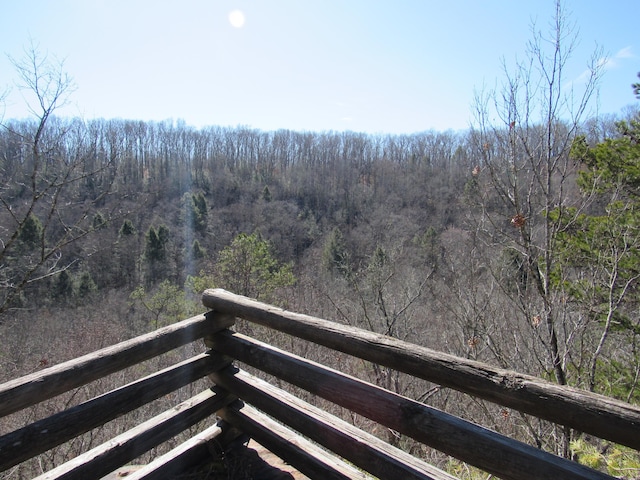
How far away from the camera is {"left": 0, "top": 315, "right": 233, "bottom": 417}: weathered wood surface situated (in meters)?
1.78

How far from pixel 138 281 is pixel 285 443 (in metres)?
35.0

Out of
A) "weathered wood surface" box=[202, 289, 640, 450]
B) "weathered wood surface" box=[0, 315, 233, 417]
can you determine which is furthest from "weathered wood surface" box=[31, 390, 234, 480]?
"weathered wood surface" box=[202, 289, 640, 450]

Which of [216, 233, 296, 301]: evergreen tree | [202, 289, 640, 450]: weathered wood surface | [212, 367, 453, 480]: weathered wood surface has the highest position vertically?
[202, 289, 640, 450]: weathered wood surface

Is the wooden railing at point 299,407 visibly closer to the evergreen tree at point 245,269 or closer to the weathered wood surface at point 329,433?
the weathered wood surface at point 329,433

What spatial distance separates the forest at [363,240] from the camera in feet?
15.0

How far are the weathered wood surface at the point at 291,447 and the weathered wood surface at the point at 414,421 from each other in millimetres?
163

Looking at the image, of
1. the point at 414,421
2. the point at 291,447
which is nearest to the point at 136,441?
the point at 291,447

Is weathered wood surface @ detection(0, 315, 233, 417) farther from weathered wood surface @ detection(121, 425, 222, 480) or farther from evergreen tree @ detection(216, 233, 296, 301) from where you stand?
evergreen tree @ detection(216, 233, 296, 301)

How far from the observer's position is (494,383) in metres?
1.52

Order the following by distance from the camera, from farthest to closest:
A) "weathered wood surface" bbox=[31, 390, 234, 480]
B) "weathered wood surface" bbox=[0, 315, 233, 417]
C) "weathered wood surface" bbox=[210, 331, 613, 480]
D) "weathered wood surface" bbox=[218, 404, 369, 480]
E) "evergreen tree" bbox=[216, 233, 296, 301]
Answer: "evergreen tree" bbox=[216, 233, 296, 301], "weathered wood surface" bbox=[218, 404, 369, 480], "weathered wood surface" bbox=[31, 390, 234, 480], "weathered wood surface" bbox=[0, 315, 233, 417], "weathered wood surface" bbox=[210, 331, 613, 480]

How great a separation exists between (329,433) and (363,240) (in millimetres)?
36114

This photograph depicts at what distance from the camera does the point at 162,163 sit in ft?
196

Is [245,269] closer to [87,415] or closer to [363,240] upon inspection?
[87,415]

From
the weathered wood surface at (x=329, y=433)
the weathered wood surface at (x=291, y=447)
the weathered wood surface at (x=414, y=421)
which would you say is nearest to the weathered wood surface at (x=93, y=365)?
the weathered wood surface at (x=414, y=421)
